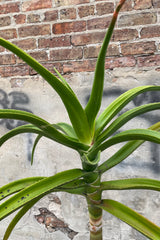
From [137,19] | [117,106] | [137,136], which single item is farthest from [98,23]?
[137,136]

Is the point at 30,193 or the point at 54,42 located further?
the point at 54,42

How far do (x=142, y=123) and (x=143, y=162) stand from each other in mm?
210

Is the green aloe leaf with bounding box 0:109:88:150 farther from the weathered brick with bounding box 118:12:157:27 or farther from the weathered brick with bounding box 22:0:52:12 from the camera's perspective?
the weathered brick with bounding box 22:0:52:12

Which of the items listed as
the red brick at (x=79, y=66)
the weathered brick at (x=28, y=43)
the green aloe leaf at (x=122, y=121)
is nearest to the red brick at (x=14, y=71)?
the weathered brick at (x=28, y=43)

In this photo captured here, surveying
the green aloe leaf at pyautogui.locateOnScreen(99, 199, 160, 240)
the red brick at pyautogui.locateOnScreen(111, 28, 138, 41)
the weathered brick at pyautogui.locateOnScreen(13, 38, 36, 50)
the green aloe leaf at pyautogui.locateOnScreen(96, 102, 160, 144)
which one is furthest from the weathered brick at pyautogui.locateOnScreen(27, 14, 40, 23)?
the green aloe leaf at pyautogui.locateOnScreen(99, 199, 160, 240)

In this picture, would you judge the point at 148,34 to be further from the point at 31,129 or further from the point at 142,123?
the point at 31,129

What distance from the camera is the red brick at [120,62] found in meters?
1.39

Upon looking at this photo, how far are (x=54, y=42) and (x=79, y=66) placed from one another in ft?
0.66

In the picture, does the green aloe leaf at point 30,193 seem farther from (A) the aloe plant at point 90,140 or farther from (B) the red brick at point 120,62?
(B) the red brick at point 120,62

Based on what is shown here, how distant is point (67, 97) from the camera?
650 millimetres

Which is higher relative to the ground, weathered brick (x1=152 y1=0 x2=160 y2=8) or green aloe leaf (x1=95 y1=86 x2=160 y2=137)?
weathered brick (x1=152 y1=0 x2=160 y2=8)

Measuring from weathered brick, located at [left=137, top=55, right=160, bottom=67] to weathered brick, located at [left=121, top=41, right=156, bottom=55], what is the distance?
0.03 metres

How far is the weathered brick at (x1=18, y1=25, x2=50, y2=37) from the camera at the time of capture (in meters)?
1.47

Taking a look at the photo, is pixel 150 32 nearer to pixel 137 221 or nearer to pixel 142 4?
pixel 142 4
